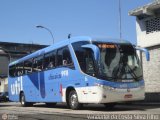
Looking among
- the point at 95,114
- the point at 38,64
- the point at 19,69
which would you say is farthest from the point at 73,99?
the point at 19,69

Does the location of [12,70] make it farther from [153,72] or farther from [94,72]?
[94,72]

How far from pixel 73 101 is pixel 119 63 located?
308 cm

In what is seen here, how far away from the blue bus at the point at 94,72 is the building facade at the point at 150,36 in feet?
24.6

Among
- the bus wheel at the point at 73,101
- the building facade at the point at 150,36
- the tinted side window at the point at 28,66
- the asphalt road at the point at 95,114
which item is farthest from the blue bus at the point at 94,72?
the building facade at the point at 150,36

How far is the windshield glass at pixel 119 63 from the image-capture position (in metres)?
16.6

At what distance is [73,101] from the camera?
1848cm

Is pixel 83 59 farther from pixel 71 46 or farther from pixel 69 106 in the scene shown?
pixel 69 106

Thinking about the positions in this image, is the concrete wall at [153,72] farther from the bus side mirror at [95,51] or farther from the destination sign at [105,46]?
the bus side mirror at [95,51]

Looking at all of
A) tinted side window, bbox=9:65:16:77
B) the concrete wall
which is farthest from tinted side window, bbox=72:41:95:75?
tinted side window, bbox=9:65:16:77

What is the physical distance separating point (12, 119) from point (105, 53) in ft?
16.2

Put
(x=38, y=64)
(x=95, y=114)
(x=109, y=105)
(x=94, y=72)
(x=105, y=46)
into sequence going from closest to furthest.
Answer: (x=95, y=114) → (x=94, y=72) → (x=105, y=46) → (x=109, y=105) → (x=38, y=64)

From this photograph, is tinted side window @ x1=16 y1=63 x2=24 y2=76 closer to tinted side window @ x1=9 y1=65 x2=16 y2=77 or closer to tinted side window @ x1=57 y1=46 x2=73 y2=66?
tinted side window @ x1=9 y1=65 x2=16 y2=77

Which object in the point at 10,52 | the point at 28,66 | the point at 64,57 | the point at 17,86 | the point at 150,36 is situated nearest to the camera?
the point at 64,57

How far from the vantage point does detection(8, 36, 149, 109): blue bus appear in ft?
54.1
